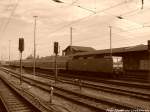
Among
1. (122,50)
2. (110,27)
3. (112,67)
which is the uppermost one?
(110,27)

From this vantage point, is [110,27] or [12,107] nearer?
[12,107]

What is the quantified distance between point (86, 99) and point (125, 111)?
A: 5.30m

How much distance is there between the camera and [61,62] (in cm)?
4916

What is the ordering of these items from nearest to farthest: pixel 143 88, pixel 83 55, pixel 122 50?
pixel 143 88
pixel 122 50
pixel 83 55

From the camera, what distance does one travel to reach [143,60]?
125 ft

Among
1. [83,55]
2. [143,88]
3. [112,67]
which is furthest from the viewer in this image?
[83,55]

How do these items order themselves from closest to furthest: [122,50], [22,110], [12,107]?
[22,110] → [12,107] → [122,50]

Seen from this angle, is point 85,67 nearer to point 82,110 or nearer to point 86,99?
point 86,99

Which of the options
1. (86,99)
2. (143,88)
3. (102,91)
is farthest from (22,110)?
(143,88)

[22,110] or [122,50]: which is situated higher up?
[122,50]

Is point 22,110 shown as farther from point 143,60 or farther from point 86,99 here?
point 143,60

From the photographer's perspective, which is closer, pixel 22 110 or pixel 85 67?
pixel 22 110

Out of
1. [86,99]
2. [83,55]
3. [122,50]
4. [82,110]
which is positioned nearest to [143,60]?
[122,50]

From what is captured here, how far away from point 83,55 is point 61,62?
5741mm
